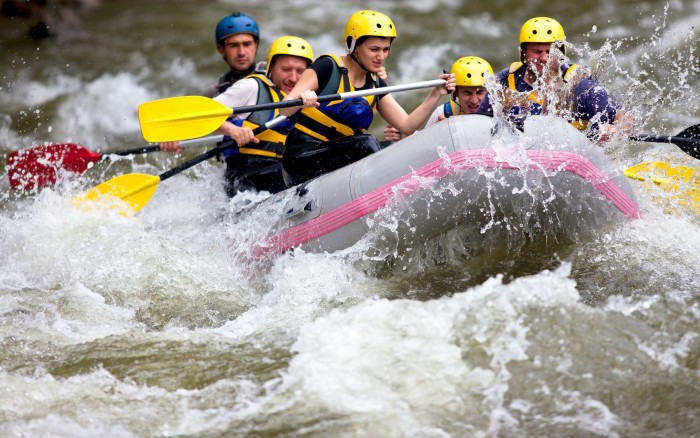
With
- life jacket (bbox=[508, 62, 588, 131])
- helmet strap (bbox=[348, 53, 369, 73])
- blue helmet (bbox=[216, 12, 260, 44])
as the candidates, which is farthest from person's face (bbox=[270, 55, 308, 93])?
life jacket (bbox=[508, 62, 588, 131])

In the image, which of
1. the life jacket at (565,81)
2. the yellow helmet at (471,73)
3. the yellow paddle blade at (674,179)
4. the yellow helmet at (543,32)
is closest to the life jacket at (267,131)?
the yellow helmet at (471,73)

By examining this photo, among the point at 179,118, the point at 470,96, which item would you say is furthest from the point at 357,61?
the point at 179,118

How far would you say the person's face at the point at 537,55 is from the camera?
550 cm

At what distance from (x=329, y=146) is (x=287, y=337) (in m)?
1.42

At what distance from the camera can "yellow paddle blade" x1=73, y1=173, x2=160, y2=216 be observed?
596cm

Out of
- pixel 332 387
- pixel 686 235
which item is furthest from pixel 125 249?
pixel 686 235

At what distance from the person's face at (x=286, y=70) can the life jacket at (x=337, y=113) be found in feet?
2.05

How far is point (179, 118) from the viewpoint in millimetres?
5449

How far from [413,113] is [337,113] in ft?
1.64

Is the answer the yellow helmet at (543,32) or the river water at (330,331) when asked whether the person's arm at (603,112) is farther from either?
the yellow helmet at (543,32)

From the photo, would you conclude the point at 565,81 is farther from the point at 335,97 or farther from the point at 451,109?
the point at 335,97

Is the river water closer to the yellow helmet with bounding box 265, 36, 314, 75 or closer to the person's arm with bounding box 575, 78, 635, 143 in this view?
the person's arm with bounding box 575, 78, 635, 143

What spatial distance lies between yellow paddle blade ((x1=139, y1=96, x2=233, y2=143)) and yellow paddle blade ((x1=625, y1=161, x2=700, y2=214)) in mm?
2491

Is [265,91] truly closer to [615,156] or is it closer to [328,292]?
[328,292]
